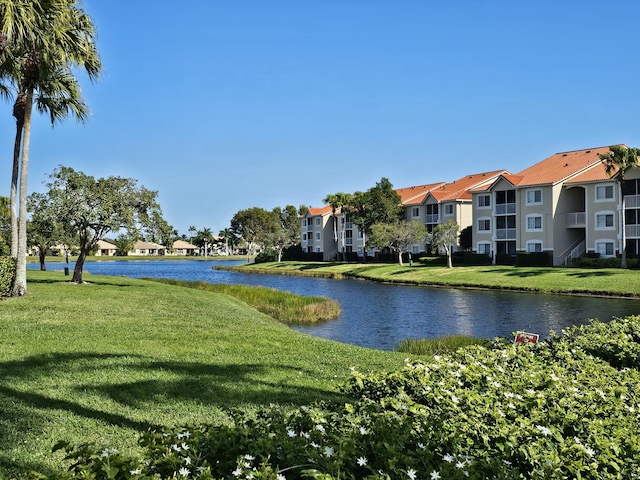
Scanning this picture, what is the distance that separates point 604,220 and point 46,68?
4764 cm

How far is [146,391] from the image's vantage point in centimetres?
851

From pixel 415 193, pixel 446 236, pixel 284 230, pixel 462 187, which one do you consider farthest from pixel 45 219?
pixel 284 230

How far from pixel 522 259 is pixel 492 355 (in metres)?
49.1

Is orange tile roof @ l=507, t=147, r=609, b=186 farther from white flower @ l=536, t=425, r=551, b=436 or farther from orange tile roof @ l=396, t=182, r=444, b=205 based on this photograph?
white flower @ l=536, t=425, r=551, b=436

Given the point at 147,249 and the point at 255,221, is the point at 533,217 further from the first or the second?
the point at 147,249

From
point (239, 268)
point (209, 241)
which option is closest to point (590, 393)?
point (239, 268)

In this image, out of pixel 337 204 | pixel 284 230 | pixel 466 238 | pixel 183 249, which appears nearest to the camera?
pixel 466 238

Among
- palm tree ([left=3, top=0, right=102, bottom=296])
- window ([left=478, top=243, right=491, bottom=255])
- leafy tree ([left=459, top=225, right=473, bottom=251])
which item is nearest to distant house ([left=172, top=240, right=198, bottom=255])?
leafy tree ([left=459, top=225, right=473, bottom=251])

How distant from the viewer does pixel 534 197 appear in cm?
5719

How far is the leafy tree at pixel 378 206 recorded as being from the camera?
73.5 m

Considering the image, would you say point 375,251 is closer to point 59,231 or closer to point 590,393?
point 59,231

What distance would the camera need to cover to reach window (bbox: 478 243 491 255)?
6215 cm

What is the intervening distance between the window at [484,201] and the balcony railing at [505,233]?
346 cm

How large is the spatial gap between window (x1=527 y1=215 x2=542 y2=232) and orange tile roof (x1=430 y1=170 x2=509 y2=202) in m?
10.5
